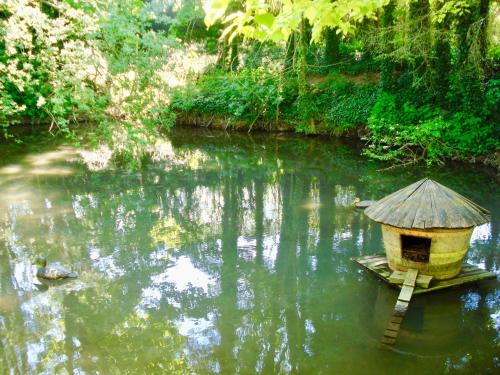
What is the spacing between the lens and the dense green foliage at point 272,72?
862 cm

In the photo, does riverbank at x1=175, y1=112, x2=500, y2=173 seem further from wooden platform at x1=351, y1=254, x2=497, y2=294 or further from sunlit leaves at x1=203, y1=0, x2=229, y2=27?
sunlit leaves at x1=203, y1=0, x2=229, y2=27

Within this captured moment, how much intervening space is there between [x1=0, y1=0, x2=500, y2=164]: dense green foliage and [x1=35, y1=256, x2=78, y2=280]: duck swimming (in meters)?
3.03

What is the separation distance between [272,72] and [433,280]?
17.6 meters

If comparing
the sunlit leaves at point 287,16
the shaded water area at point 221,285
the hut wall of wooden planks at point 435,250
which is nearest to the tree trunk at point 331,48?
the shaded water area at point 221,285

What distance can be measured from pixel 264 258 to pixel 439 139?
363 inches

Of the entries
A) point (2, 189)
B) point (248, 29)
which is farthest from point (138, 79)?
point (248, 29)

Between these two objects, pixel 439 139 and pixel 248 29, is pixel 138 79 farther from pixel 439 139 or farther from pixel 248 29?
pixel 439 139

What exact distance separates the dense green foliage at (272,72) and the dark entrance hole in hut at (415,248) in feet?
11.5

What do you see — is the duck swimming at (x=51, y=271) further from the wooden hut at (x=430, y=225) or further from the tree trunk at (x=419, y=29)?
the tree trunk at (x=419, y=29)

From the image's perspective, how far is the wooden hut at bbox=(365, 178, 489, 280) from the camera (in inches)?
255

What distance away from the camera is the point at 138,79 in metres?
11.0

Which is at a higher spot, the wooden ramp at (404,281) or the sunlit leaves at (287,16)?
the sunlit leaves at (287,16)

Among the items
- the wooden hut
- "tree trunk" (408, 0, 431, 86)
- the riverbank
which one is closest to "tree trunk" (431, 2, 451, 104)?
"tree trunk" (408, 0, 431, 86)

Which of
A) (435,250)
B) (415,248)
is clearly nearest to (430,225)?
(435,250)
